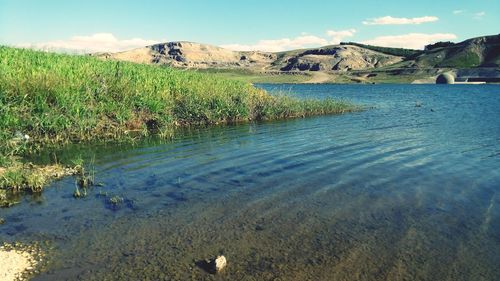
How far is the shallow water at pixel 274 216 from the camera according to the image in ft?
22.4

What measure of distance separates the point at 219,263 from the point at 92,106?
46.0ft

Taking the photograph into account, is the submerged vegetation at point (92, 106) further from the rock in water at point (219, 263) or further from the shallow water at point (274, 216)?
the rock in water at point (219, 263)

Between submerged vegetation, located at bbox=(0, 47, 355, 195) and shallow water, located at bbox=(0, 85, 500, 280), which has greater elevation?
submerged vegetation, located at bbox=(0, 47, 355, 195)

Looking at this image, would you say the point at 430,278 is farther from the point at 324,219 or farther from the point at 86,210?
the point at 86,210

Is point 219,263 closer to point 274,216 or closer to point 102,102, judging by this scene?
point 274,216

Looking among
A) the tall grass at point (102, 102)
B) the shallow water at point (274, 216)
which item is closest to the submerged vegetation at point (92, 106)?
the tall grass at point (102, 102)

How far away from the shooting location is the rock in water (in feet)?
21.3

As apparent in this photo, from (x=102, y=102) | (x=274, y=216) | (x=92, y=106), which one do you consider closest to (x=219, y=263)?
(x=274, y=216)

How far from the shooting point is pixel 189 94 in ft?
82.6

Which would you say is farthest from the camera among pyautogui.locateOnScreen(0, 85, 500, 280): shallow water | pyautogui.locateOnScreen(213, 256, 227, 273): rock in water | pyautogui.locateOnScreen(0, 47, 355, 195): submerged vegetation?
pyautogui.locateOnScreen(0, 47, 355, 195): submerged vegetation

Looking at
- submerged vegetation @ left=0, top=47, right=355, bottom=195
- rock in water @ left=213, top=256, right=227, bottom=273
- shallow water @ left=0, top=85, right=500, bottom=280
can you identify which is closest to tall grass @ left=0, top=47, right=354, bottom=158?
submerged vegetation @ left=0, top=47, right=355, bottom=195

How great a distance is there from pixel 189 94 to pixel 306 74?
153842mm

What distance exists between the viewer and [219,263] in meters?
6.55

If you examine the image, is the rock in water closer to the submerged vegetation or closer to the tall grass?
the submerged vegetation
